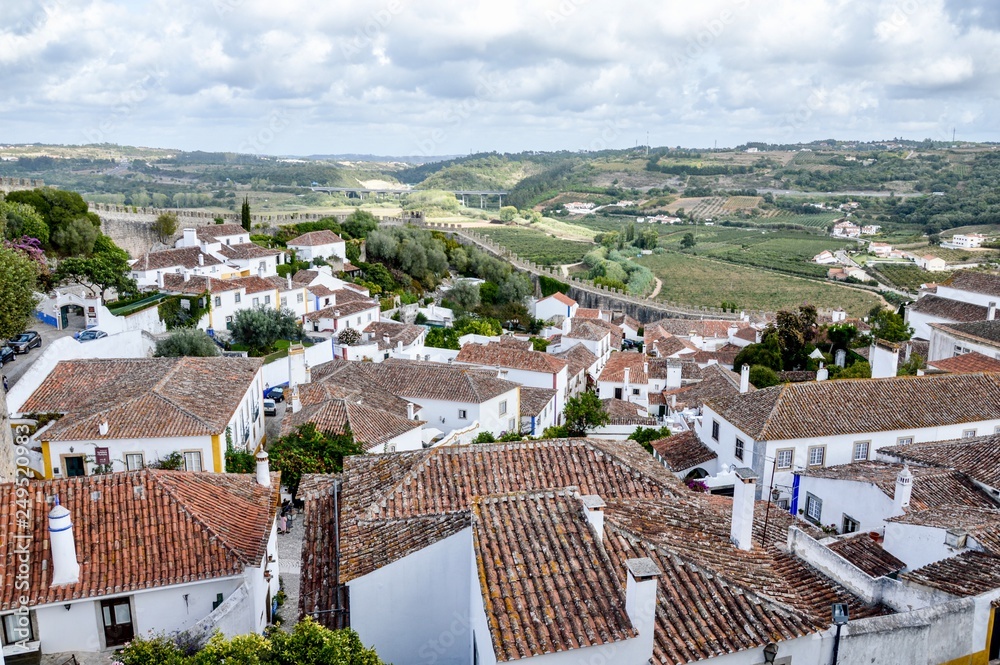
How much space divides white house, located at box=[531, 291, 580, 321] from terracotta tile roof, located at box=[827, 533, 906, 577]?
39.6 meters

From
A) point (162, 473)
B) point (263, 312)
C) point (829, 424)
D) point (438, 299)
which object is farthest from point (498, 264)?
point (162, 473)

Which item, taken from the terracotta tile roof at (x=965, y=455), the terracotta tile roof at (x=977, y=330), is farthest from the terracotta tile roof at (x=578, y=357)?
the terracotta tile roof at (x=965, y=455)

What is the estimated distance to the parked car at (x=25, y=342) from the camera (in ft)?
72.1

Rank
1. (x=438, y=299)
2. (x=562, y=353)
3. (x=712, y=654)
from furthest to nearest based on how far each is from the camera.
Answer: (x=438, y=299), (x=562, y=353), (x=712, y=654)

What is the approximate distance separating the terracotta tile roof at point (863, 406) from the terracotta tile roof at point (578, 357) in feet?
47.0

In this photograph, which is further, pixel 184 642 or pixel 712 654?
pixel 184 642

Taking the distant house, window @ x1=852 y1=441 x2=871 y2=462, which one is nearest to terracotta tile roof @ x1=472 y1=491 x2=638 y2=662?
window @ x1=852 y1=441 x2=871 y2=462

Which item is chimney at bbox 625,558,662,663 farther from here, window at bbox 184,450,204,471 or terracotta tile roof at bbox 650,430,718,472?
terracotta tile roof at bbox 650,430,718,472

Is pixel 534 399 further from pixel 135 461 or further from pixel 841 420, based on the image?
pixel 135 461

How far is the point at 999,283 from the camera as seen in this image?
110ft

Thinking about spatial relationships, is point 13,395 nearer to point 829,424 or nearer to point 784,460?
point 784,460

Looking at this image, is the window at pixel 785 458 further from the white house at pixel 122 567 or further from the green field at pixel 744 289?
the green field at pixel 744 289

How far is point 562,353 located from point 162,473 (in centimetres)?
2891

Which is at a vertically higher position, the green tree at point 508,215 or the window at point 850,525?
the green tree at point 508,215
